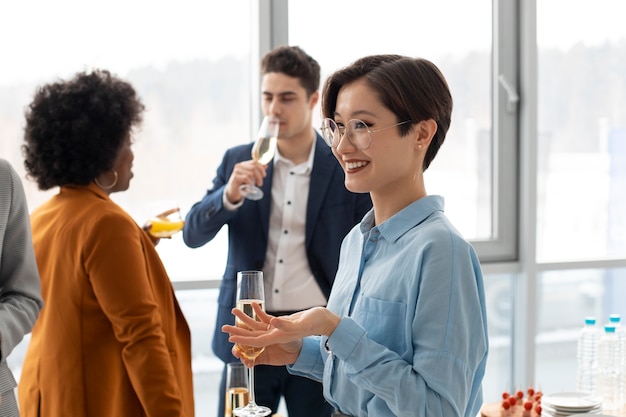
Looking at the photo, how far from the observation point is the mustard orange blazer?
77.0 inches

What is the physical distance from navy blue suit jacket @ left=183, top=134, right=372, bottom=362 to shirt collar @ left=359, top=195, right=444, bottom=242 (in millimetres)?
1244

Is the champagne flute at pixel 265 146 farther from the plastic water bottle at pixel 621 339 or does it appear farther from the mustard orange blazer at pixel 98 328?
the plastic water bottle at pixel 621 339

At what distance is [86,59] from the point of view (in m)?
3.46

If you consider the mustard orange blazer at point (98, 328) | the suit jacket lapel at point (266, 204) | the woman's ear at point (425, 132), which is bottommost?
the mustard orange blazer at point (98, 328)

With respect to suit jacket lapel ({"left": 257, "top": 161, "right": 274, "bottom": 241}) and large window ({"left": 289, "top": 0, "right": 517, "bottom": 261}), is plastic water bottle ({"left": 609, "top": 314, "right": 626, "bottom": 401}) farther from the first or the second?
suit jacket lapel ({"left": 257, "top": 161, "right": 274, "bottom": 241})

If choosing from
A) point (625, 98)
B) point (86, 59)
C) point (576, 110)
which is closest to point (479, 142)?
point (576, 110)

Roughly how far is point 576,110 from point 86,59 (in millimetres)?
2566

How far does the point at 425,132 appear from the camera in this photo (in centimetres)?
151

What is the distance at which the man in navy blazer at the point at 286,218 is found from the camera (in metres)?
2.76

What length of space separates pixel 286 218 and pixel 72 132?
37.6 inches

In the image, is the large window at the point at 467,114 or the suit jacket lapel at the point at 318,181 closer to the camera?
the suit jacket lapel at the point at 318,181

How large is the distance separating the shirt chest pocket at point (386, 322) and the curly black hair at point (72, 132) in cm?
100

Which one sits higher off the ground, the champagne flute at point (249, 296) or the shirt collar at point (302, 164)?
the shirt collar at point (302, 164)

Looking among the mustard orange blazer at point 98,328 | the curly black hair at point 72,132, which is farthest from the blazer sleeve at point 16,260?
the curly black hair at point 72,132
